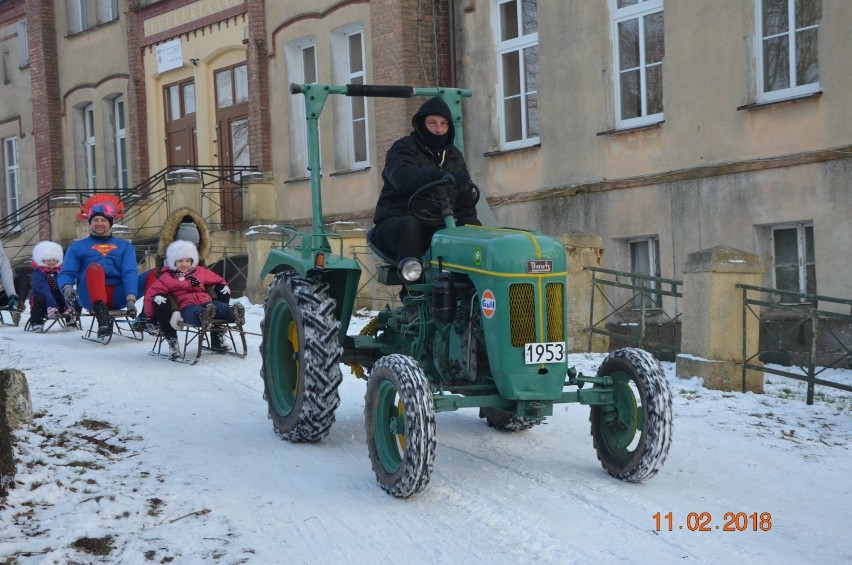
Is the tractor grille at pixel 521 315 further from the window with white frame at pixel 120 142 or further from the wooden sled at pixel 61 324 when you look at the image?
the window with white frame at pixel 120 142

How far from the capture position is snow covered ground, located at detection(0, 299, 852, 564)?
495 cm

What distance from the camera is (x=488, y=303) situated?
19.0 ft

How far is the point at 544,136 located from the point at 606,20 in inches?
75.6

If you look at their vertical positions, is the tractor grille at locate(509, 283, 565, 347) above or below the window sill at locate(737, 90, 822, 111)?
below

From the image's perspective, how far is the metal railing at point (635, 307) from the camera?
1120 centimetres

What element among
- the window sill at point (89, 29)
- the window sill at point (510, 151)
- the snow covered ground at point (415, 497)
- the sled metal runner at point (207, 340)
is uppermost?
the window sill at point (89, 29)

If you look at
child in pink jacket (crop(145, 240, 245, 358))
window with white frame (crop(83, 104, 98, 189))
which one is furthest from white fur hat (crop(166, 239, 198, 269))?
window with white frame (crop(83, 104, 98, 189))

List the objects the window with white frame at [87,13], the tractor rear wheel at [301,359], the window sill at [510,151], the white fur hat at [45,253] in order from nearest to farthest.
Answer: the tractor rear wheel at [301,359] < the white fur hat at [45,253] < the window sill at [510,151] < the window with white frame at [87,13]

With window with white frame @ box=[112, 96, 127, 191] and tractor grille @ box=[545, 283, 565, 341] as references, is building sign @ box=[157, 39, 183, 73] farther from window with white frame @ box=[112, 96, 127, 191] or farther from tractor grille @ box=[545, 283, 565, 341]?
tractor grille @ box=[545, 283, 565, 341]

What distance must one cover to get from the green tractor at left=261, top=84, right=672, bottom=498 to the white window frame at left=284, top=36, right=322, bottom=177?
14262 millimetres

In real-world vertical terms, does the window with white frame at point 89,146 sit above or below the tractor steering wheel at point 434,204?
above

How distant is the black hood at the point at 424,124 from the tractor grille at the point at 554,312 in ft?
5.60

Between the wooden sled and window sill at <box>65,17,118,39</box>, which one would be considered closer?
the wooden sled

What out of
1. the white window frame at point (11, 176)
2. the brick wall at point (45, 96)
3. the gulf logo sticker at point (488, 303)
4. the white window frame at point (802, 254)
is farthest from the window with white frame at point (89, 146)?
the gulf logo sticker at point (488, 303)
